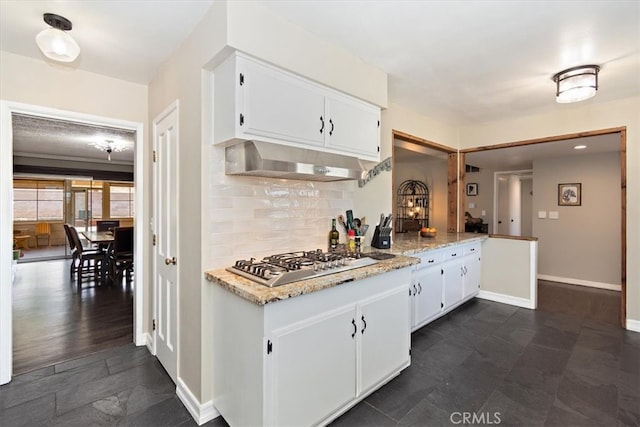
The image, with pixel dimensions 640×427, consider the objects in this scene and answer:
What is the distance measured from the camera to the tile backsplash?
74.9 inches

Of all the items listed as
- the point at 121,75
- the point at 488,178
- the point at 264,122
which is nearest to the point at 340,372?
the point at 264,122

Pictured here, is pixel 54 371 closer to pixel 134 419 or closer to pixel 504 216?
pixel 134 419

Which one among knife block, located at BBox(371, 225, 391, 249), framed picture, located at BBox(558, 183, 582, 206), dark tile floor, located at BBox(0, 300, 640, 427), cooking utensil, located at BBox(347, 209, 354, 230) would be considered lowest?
dark tile floor, located at BBox(0, 300, 640, 427)

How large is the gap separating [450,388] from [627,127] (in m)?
3.45

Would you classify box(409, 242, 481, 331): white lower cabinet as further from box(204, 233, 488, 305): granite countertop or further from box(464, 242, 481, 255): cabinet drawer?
box(204, 233, 488, 305): granite countertop

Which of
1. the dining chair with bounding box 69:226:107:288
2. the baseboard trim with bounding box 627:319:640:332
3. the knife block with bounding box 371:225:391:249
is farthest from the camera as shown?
the dining chair with bounding box 69:226:107:288

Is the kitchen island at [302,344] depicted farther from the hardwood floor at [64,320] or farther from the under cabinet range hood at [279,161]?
the hardwood floor at [64,320]

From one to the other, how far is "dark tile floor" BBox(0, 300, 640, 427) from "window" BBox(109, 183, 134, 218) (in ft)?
25.6

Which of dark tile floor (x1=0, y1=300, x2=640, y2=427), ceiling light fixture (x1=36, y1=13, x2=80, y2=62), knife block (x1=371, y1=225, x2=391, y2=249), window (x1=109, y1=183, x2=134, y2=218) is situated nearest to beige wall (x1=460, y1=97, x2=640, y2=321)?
dark tile floor (x1=0, y1=300, x2=640, y2=427)

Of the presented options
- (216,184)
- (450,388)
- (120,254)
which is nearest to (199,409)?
(216,184)

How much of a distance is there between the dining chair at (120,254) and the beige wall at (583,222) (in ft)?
24.3

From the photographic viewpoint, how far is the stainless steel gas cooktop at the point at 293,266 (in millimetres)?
1620

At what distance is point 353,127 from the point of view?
7.83 ft

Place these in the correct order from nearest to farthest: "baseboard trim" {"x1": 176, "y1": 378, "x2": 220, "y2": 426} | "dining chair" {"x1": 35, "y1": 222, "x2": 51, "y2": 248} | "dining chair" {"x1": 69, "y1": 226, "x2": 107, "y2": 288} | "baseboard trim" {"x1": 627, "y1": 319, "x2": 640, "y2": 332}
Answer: "baseboard trim" {"x1": 176, "y1": 378, "x2": 220, "y2": 426}
"baseboard trim" {"x1": 627, "y1": 319, "x2": 640, "y2": 332}
"dining chair" {"x1": 69, "y1": 226, "x2": 107, "y2": 288}
"dining chair" {"x1": 35, "y1": 222, "x2": 51, "y2": 248}
